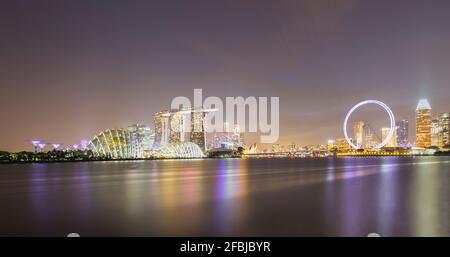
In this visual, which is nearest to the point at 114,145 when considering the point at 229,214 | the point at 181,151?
the point at 181,151

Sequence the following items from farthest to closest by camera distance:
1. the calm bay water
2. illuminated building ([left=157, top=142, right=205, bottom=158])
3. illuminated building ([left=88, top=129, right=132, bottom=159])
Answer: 1. illuminated building ([left=157, top=142, right=205, bottom=158])
2. illuminated building ([left=88, top=129, right=132, bottom=159])
3. the calm bay water

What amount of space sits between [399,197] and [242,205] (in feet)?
39.2

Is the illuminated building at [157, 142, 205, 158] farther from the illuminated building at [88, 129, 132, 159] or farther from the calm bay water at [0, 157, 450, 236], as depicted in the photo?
the calm bay water at [0, 157, 450, 236]

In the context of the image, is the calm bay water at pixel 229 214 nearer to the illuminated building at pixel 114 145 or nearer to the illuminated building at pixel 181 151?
the illuminated building at pixel 114 145

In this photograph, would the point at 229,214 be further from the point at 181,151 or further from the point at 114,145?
the point at 181,151

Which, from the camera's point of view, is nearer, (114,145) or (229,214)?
(229,214)

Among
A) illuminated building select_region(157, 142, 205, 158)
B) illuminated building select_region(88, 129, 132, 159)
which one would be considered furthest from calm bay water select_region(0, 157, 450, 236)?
illuminated building select_region(157, 142, 205, 158)

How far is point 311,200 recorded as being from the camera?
24109 millimetres

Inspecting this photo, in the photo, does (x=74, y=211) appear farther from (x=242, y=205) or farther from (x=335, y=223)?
(x=335, y=223)
